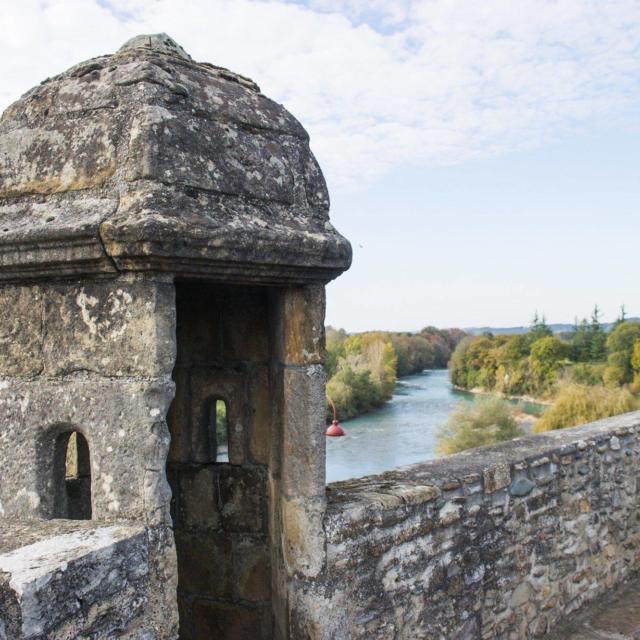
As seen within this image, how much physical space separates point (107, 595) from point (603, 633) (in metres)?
2.75

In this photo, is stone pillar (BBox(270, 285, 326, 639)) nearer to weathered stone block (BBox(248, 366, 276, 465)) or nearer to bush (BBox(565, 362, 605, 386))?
weathered stone block (BBox(248, 366, 276, 465))

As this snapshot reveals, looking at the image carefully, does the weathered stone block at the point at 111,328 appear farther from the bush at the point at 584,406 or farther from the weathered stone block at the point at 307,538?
the bush at the point at 584,406

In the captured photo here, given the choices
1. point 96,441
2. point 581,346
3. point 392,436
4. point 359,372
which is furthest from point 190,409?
point 581,346

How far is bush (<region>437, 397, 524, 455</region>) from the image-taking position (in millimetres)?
19266

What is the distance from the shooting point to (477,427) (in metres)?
19.7

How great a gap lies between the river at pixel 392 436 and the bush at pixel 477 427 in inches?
57.8

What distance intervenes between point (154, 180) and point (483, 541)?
6.77ft

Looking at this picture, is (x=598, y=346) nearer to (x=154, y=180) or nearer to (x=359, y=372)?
(x=359, y=372)

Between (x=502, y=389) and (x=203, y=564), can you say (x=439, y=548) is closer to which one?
(x=203, y=564)

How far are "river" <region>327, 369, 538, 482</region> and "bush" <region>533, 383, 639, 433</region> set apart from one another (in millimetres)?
3546

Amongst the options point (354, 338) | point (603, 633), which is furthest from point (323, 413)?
point (354, 338)

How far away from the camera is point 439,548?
2729 millimetres

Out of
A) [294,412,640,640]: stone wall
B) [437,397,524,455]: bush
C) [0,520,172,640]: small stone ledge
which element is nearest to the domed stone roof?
[0,520,172,640]: small stone ledge

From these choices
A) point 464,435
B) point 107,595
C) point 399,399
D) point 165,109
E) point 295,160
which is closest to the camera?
point 107,595
